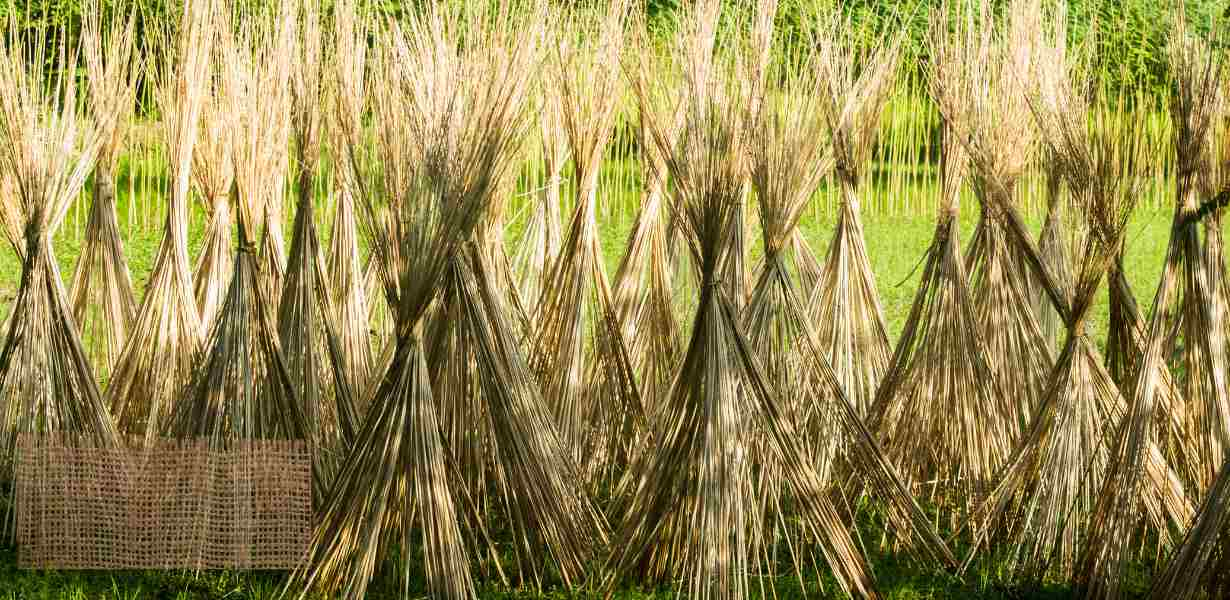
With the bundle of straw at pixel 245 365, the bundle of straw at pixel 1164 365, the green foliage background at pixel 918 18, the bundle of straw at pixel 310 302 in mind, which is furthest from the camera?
the green foliage background at pixel 918 18

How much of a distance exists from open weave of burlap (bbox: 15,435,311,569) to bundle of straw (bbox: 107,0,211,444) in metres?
0.40

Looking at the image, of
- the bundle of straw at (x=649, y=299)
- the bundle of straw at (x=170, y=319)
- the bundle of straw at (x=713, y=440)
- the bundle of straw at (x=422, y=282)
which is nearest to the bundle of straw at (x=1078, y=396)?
the bundle of straw at (x=713, y=440)

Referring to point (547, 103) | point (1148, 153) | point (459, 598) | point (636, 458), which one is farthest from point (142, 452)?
point (1148, 153)

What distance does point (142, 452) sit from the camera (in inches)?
120

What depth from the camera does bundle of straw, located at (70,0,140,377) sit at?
341 cm

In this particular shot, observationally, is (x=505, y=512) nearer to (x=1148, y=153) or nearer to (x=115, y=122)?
(x=115, y=122)

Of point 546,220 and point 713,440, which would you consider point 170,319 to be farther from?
point 713,440

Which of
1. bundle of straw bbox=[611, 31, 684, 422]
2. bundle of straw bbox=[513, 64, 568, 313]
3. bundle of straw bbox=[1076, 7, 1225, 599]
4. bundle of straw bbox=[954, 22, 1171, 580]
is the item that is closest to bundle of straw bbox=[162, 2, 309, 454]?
bundle of straw bbox=[513, 64, 568, 313]

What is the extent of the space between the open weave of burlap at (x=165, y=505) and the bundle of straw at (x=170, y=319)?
0.40 metres

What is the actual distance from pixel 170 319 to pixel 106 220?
35cm

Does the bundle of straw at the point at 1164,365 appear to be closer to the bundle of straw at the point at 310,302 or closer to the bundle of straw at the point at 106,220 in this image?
the bundle of straw at the point at 310,302

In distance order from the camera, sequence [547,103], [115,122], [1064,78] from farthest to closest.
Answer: [547,103] < [115,122] < [1064,78]

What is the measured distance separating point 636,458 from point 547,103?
1003mm

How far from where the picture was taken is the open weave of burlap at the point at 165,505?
9.78 feet
